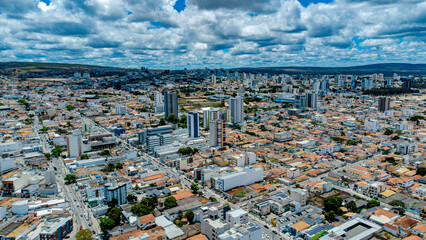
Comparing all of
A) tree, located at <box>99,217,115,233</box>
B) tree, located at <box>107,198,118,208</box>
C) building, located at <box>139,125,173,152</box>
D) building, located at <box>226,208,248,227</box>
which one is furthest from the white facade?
building, located at <box>226,208,248,227</box>

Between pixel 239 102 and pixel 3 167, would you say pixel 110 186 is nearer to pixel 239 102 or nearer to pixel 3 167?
pixel 3 167

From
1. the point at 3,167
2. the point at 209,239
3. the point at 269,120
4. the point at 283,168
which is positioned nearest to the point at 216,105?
the point at 269,120

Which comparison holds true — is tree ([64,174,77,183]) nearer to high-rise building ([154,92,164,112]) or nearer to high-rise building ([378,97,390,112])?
high-rise building ([154,92,164,112])

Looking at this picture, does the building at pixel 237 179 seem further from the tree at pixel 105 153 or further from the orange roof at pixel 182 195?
the tree at pixel 105 153

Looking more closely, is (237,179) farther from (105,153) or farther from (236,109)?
(236,109)

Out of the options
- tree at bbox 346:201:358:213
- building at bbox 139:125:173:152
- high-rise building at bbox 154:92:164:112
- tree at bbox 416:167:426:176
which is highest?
high-rise building at bbox 154:92:164:112
